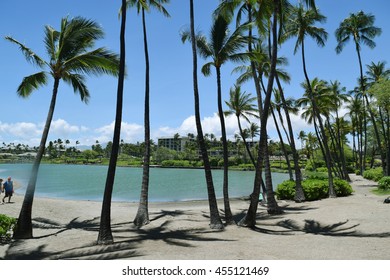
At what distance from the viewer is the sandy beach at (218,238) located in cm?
743

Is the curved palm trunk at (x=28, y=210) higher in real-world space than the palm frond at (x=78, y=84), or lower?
lower

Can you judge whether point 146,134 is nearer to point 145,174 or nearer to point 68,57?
point 145,174

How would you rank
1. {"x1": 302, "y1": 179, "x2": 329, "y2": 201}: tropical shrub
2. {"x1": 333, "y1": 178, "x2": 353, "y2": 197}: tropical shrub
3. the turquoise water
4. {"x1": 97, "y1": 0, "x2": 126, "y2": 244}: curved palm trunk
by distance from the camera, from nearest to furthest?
{"x1": 97, "y1": 0, "x2": 126, "y2": 244}: curved palm trunk < {"x1": 302, "y1": 179, "x2": 329, "y2": 201}: tropical shrub < {"x1": 333, "y1": 178, "x2": 353, "y2": 197}: tropical shrub < the turquoise water

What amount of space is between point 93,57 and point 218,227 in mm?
8506

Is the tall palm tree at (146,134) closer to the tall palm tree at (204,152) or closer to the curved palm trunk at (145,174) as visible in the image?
the curved palm trunk at (145,174)

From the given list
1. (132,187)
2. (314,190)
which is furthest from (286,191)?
(132,187)

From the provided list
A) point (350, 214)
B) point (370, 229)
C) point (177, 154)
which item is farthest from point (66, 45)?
point (177, 154)

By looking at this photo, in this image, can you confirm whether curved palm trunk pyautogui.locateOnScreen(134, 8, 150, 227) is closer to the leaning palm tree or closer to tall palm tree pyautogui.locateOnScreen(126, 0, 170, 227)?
tall palm tree pyautogui.locateOnScreen(126, 0, 170, 227)

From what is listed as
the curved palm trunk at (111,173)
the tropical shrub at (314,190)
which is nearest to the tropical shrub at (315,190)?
the tropical shrub at (314,190)

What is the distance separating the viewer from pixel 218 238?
9.98 m

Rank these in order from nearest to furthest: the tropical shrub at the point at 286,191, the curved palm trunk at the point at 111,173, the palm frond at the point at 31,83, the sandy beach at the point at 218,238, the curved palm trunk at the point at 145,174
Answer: the sandy beach at the point at 218,238 → the curved palm trunk at the point at 111,173 → the palm frond at the point at 31,83 → the curved palm trunk at the point at 145,174 → the tropical shrub at the point at 286,191

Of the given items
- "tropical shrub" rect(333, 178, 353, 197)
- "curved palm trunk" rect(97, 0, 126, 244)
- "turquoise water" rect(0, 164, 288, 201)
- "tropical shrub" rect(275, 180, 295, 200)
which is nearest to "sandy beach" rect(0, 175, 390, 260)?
"curved palm trunk" rect(97, 0, 126, 244)

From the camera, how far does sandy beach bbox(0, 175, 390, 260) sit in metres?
7.43

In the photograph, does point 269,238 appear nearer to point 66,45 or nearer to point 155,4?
point 66,45
